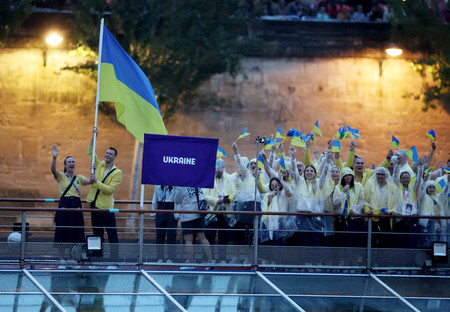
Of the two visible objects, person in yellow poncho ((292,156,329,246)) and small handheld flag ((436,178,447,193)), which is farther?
small handheld flag ((436,178,447,193))

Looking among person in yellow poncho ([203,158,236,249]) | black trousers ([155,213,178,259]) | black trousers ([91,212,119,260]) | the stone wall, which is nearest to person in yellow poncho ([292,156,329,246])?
person in yellow poncho ([203,158,236,249])

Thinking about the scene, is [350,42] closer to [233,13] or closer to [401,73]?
[401,73]

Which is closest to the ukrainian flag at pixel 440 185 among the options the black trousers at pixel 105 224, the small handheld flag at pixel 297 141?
the small handheld flag at pixel 297 141

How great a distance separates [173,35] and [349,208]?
8694 mm

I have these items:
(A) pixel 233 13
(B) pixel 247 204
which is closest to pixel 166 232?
(B) pixel 247 204

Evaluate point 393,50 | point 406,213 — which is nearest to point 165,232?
point 406,213

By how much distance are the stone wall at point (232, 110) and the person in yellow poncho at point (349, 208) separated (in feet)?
31.0

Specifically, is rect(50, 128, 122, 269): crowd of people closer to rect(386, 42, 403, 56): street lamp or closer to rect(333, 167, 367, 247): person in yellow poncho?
rect(333, 167, 367, 247): person in yellow poncho

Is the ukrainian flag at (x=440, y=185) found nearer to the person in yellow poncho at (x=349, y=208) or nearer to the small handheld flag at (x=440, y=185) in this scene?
the small handheld flag at (x=440, y=185)

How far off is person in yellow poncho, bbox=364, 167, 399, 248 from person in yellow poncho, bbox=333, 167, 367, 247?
0.17 m

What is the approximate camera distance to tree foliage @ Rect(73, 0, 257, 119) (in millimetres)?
21469

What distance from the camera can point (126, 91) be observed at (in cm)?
1426

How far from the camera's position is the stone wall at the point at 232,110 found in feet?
78.3

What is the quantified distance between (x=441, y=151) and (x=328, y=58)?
3802 millimetres
